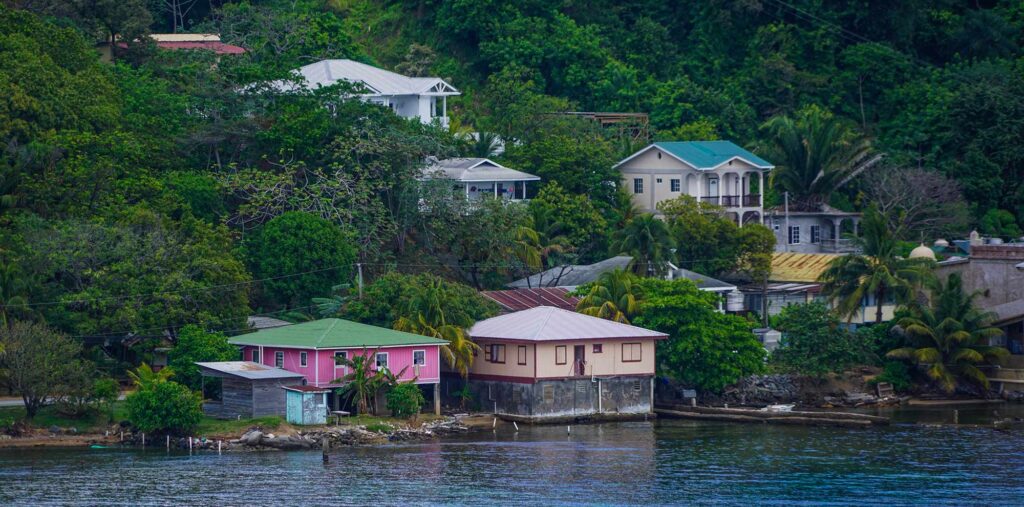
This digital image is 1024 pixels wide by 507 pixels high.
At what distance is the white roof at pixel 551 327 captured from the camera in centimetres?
6505

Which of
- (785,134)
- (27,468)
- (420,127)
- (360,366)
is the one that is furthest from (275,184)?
(785,134)

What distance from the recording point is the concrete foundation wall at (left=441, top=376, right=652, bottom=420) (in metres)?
64.9

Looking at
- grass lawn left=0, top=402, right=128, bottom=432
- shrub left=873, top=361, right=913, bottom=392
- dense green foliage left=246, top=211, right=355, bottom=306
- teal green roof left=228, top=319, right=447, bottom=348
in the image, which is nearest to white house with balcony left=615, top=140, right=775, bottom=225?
shrub left=873, top=361, right=913, bottom=392

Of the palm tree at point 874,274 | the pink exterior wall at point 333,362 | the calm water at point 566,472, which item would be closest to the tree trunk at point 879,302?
the palm tree at point 874,274

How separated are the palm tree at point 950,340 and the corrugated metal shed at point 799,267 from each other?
11.0 m

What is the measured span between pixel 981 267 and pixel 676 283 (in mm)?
17922

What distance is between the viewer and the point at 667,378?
6975 cm

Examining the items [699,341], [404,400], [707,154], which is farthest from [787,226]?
[404,400]

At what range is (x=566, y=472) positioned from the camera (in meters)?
55.1

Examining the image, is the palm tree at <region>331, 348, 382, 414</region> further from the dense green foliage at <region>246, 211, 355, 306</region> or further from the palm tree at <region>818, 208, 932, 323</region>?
the palm tree at <region>818, 208, 932, 323</region>

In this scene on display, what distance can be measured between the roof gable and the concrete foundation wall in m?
25.1

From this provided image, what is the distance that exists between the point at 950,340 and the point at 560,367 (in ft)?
57.2

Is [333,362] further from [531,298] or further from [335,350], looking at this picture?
[531,298]

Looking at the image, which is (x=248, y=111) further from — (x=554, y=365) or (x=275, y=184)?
(x=554, y=365)
